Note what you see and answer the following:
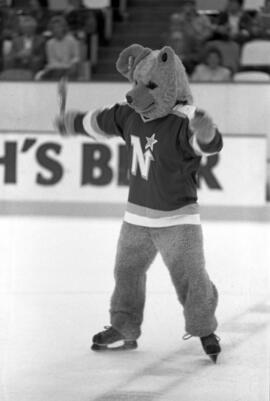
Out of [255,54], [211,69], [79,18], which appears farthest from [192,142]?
[211,69]

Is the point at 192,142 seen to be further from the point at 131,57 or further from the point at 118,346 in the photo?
the point at 118,346

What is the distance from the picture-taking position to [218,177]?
4578 mm

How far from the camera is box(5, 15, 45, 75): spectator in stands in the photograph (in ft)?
9.80

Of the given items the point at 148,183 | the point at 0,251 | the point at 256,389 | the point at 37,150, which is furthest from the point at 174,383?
the point at 37,150

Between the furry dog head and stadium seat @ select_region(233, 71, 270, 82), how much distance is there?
6.83ft

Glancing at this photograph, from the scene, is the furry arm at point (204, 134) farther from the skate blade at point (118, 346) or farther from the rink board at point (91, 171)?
the rink board at point (91, 171)

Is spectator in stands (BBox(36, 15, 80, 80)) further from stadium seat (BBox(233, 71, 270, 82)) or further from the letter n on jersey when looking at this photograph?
the letter n on jersey

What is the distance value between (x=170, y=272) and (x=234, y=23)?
1037mm

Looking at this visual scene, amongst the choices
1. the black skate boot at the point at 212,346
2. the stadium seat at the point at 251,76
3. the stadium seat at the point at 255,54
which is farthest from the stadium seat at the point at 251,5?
the stadium seat at the point at 251,76

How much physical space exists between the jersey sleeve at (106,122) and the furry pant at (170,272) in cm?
21

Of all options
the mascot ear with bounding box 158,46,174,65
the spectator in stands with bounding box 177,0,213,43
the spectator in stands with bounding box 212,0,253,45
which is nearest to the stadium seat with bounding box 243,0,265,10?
the spectator in stands with bounding box 212,0,253,45

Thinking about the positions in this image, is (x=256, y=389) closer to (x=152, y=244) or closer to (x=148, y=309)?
(x=152, y=244)

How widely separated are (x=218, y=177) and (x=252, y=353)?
2.51m

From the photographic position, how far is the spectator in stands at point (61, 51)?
3061 millimetres
